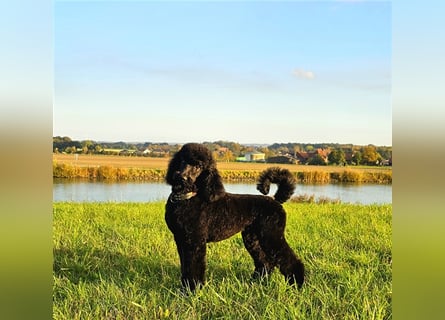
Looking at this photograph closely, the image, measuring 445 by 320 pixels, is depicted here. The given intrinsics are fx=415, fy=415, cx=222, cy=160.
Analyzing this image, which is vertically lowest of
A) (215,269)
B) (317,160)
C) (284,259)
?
(215,269)

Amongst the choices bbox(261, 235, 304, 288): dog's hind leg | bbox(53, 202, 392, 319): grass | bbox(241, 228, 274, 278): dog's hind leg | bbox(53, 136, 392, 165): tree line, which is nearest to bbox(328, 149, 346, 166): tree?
bbox(53, 136, 392, 165): tree line

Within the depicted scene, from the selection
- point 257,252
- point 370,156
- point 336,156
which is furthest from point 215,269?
point 370,156

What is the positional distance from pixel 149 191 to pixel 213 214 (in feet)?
1.97

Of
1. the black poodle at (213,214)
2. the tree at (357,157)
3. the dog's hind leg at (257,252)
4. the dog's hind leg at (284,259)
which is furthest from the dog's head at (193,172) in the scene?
the tree at (357,157)

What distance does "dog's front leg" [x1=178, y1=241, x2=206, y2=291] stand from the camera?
2656mm

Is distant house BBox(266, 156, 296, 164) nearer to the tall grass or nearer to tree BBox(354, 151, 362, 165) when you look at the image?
the tall grass

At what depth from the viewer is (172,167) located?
260 cm

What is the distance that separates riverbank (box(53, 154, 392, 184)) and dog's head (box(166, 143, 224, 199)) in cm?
15

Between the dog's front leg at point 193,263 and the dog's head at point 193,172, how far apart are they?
0.34 metres

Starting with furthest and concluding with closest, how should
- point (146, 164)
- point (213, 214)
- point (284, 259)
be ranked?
point (146, 164) → point (284, 259) → point (213, 214)

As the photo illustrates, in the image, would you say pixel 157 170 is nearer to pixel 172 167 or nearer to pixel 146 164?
pixel 146 164

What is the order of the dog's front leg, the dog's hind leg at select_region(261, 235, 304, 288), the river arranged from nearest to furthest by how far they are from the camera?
the dog's front leg, the dog's hind leg at select_region(261, 235, 304, 288), the river

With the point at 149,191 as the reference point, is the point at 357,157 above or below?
above

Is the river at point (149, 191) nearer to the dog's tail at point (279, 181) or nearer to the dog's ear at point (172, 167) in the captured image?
the dog's tail at point (279, 181)
